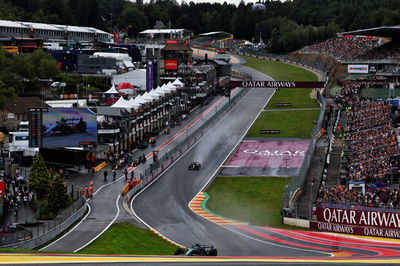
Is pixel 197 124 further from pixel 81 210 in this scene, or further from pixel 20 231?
pixel 20 231

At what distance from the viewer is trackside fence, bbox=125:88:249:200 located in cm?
7025

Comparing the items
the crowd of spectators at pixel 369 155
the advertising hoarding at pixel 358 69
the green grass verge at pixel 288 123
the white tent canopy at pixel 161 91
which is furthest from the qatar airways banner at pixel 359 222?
the advertising hoarding at pixel 358 69

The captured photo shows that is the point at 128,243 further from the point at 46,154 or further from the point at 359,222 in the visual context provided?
the point at 46,154

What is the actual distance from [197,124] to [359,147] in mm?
35592

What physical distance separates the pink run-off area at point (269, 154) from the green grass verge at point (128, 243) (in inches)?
1076

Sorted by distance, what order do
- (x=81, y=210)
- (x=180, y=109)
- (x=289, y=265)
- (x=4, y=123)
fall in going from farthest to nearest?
(x=180, y=109) < (x=4, y=123) < (x=81, y=210) < (x=289, y=265)

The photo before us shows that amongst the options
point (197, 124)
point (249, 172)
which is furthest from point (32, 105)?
point (249, 172)

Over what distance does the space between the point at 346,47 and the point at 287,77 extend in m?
13.0

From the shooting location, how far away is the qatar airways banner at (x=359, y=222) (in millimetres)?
50625

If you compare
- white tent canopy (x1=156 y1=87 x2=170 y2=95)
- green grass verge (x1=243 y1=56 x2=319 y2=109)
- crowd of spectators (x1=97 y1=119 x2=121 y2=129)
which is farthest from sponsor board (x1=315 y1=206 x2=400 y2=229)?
green grass verge (x1=243 y1=56 x2=319 y2=109)

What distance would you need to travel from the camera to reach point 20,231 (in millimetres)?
47875

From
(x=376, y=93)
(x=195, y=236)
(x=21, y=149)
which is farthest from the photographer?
(x=376, y=93)

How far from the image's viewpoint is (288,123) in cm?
10694

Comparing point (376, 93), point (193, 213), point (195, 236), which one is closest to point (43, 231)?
point (195, 236)
